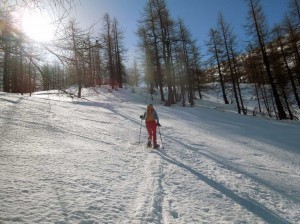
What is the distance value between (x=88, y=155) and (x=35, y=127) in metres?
4.35

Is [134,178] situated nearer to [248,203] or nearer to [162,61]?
[248,203]

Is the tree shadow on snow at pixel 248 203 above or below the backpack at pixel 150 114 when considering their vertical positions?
below

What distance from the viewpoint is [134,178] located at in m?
6.69

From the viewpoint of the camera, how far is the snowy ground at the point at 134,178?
4.66 m

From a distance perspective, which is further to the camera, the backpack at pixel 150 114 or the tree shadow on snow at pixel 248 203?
the backpack at pixel 150 114

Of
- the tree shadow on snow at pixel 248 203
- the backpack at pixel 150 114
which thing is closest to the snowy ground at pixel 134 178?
the tree shadow on snow at pixel 248 203

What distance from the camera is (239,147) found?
1171 centimetres

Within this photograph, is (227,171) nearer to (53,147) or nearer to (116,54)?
(53,147)

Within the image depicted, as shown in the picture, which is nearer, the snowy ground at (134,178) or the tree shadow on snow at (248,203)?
the snowy ground at (134,178)

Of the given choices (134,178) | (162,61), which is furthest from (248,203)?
(162,61)

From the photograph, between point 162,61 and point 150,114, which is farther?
point 162,61

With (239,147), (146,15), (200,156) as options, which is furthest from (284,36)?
(200,156)

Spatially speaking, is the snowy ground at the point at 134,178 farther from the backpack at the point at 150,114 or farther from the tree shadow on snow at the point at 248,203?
the backpack at the point at 150,114

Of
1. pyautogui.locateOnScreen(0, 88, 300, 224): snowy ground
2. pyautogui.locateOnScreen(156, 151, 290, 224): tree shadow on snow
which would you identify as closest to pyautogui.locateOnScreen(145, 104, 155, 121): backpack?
pyautogui.locateOnScreen(0, 88, 300, 224): snowy ground
